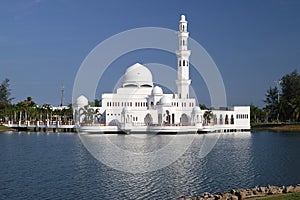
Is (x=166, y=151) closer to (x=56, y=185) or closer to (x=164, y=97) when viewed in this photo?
(x=56, y=185)

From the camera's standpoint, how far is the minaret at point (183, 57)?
8144 cm

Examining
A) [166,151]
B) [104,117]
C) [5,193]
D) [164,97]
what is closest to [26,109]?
[104,117]

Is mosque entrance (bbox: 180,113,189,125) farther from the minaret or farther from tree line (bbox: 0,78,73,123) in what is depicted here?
tree line (bbox: 0,78,73,123)

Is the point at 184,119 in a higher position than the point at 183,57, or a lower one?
lower

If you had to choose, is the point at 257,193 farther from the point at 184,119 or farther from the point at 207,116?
the point at 207,116

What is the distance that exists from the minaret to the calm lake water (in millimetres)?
41417

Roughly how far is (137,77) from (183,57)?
11629mm

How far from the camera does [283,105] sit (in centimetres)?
9506

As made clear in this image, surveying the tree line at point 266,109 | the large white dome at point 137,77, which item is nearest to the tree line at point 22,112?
the tree line at point 266,109

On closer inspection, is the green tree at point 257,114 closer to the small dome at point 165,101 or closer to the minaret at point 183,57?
the minaret at point 183,57

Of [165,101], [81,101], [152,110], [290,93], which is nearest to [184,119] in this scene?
[165,101]

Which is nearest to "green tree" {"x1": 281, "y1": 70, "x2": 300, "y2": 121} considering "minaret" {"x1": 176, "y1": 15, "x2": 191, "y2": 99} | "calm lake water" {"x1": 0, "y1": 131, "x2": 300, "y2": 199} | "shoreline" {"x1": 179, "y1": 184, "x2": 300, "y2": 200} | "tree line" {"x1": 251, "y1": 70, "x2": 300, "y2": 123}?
"tree line" {"x1": 251, "y1": 70, "x2": 300, "y2": 123}

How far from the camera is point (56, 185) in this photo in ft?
84.3

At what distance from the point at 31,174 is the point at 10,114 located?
243 ft
